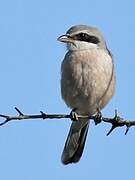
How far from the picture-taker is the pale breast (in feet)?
22.4

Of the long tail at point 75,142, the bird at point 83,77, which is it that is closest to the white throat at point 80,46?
the bird at point 83,77

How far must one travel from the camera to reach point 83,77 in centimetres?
681

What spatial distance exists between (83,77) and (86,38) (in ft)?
2.75

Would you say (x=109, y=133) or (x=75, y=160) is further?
(x=75, y=160)

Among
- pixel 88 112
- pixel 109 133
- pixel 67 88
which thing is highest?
pixel 109 133

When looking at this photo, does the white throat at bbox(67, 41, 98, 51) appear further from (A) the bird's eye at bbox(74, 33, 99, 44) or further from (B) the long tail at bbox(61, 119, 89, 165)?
(B) the long tail at bbox(61, 119, 89, 165)

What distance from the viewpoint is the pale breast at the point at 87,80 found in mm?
6828

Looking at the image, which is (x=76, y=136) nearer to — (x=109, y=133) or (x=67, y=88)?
(x=67, y=88)

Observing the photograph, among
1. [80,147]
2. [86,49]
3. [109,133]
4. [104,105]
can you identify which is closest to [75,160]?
[80,147]

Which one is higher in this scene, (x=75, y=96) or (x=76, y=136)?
(x=75, y=96)

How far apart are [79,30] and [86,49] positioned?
334 mm

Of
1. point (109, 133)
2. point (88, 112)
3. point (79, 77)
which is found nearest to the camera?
point (109, 133)

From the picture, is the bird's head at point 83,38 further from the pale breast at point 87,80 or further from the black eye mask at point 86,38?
the pale breast at point 87,80

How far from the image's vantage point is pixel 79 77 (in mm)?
6805
